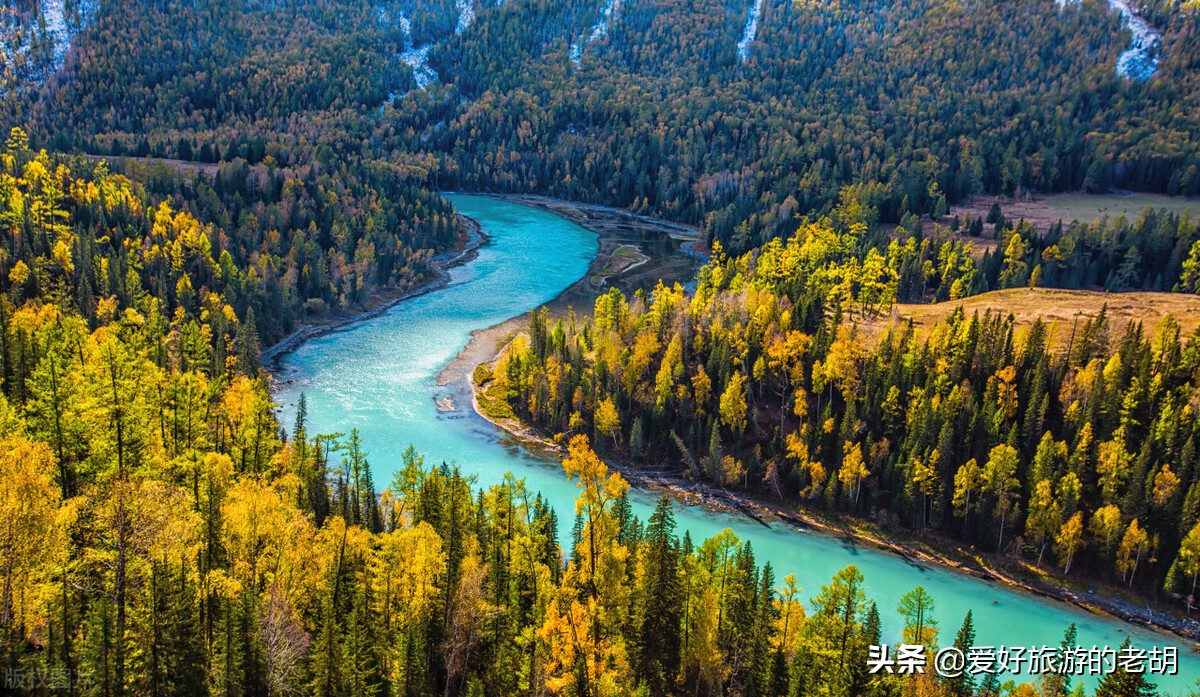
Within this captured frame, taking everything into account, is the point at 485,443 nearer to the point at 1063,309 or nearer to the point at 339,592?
the point at 339,592

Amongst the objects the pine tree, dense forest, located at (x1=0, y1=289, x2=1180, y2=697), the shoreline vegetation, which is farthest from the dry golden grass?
the pine tree

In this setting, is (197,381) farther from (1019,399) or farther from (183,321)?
(1019,399)

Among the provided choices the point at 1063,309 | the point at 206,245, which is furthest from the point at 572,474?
the point at 206,245

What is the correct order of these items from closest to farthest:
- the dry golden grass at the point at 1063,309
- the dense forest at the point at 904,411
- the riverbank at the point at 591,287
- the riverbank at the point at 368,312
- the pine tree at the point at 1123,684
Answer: the pine tree at the point at 1123,684 → the dense forest at the point at 904,411 → the dry golden grass at the point at 1063,309 → the riverbank at the point at 591,287 → the riverbank at the point at 368,312

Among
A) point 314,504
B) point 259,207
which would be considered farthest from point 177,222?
point 314,504

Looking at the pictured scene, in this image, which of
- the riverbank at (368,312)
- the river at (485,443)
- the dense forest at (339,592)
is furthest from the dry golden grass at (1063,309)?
the riverbank at (368,312)

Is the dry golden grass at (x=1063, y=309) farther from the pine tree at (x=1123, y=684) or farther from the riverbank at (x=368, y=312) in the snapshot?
the riverbank at (x=368, y=312)
